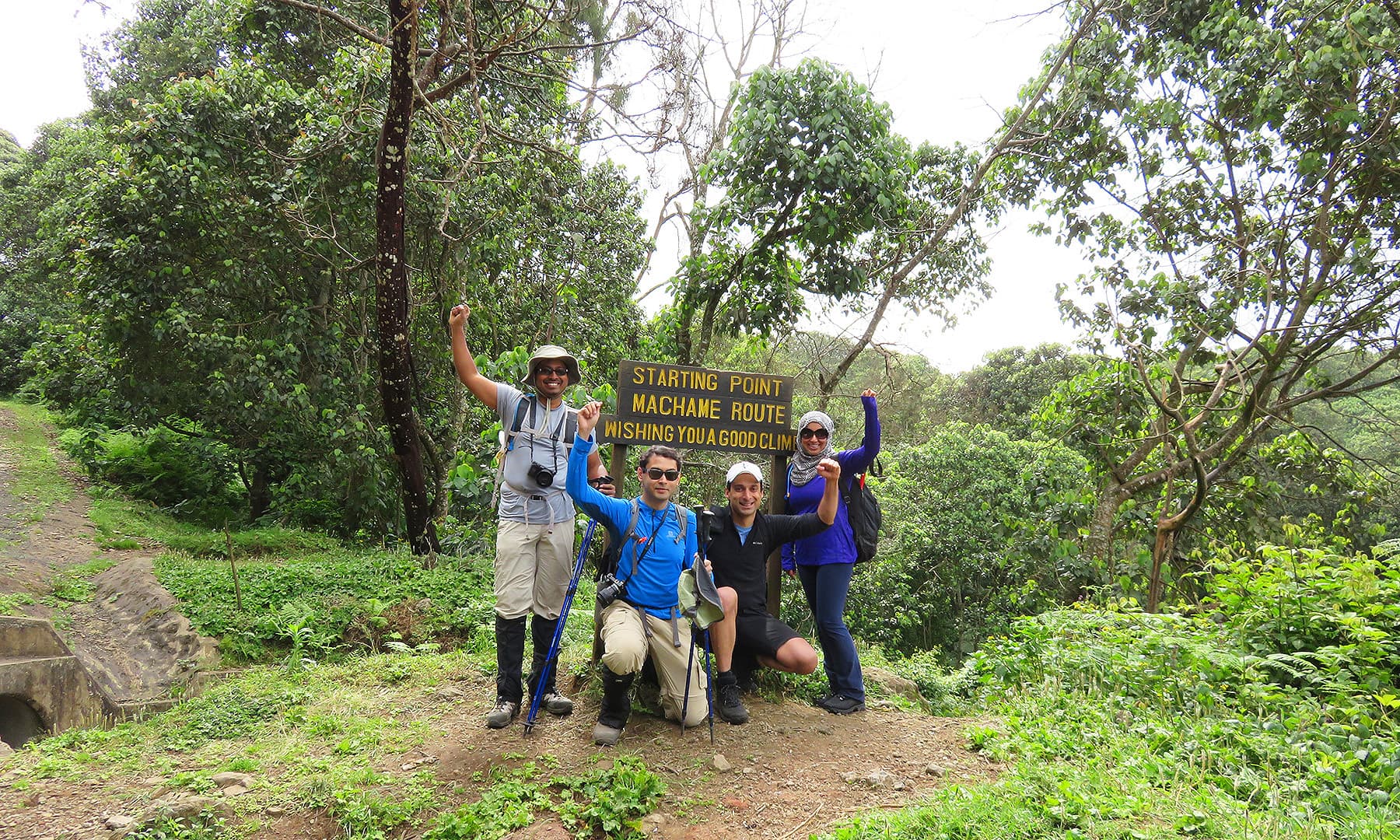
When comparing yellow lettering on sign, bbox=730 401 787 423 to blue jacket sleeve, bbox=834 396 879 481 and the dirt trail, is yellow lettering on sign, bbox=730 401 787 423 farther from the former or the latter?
the dirt trail

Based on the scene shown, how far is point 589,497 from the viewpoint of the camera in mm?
4273

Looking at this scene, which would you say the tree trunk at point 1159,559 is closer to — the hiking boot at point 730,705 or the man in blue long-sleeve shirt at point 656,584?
the hiking boot at point 730,705

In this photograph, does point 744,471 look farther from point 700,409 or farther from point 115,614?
point 115,614

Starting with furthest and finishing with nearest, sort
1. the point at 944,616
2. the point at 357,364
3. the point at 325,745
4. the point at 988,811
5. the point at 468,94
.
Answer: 1. the point at 944,616
2. the point at 357,364
3. the point at 468,94
4. the point at 325,745
5. the point at 988,811

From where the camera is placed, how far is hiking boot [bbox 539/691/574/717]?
4.57 meters

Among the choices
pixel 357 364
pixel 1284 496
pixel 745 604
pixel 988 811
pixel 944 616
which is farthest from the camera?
pixel 944 616

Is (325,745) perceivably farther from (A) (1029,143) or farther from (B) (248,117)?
(A) (1029,143)

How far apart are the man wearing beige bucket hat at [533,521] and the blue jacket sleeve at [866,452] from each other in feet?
5.16

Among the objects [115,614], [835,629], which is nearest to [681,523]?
[835,629]

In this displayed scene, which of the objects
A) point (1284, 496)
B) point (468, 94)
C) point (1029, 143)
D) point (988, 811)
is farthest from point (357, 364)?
point (1284, 496)

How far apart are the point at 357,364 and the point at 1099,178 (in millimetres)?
10145

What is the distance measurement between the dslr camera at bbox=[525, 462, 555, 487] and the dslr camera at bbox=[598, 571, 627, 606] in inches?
25.8

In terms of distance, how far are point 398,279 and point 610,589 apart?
16.3ft

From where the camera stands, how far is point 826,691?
17.5 feet
